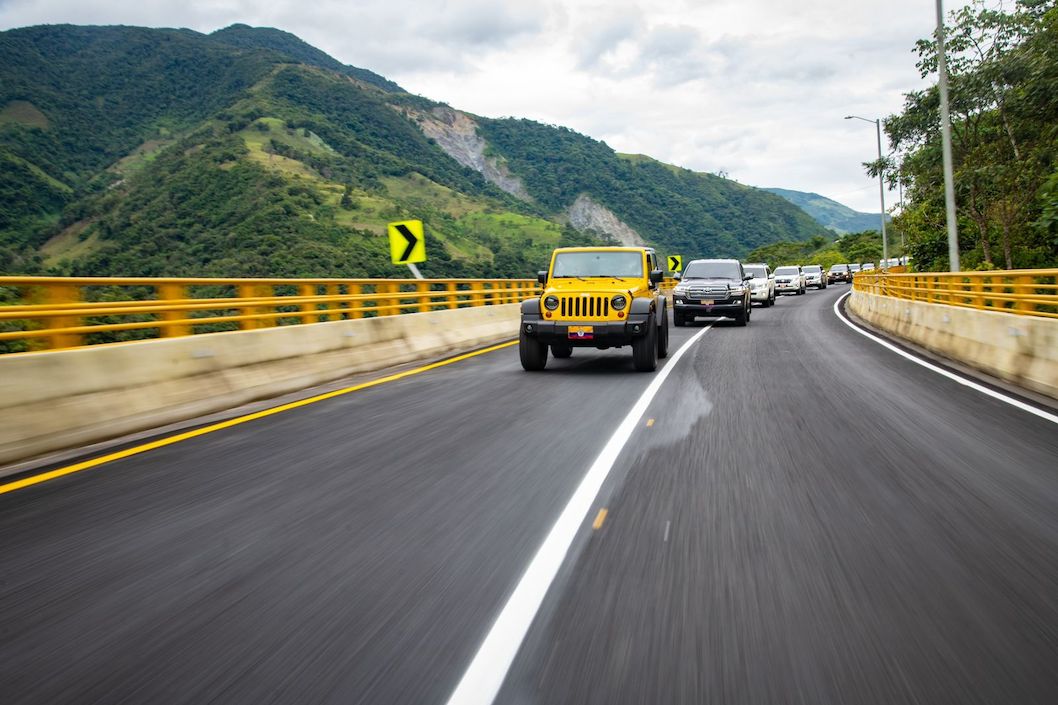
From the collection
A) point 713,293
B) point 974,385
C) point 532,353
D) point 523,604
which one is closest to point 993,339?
point 974,385

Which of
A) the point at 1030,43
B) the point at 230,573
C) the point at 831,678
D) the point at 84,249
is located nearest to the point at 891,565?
the point at 831,678

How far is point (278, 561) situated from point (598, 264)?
1086 centimetres

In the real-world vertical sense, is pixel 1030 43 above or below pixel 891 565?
above

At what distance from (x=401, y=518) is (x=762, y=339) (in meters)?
16.1

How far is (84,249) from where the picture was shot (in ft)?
369

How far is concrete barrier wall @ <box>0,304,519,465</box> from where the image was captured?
7.21 metres

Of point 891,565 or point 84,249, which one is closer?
point 891,565

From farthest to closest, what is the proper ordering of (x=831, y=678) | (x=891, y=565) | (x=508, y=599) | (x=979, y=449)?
(x=979, y=449)
(x=891, y=565)
(x=508, y=599)
(x=831, y=678)

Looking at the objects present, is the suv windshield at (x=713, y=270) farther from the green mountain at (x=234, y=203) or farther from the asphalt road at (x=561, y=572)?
the green mountain at (x=234, y=203)

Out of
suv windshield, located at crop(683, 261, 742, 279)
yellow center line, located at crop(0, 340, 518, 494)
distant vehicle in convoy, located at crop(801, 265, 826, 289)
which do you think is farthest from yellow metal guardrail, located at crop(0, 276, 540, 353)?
distant vehicle in convoy, located at crop(801, 265, 826, 289)

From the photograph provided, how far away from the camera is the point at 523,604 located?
3.75 m

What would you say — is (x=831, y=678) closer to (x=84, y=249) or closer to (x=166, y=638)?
(x=166, y=638)

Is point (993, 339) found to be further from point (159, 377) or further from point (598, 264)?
point (159, 377)

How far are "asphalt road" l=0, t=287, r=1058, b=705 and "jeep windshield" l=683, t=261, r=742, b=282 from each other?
18.3 metres
